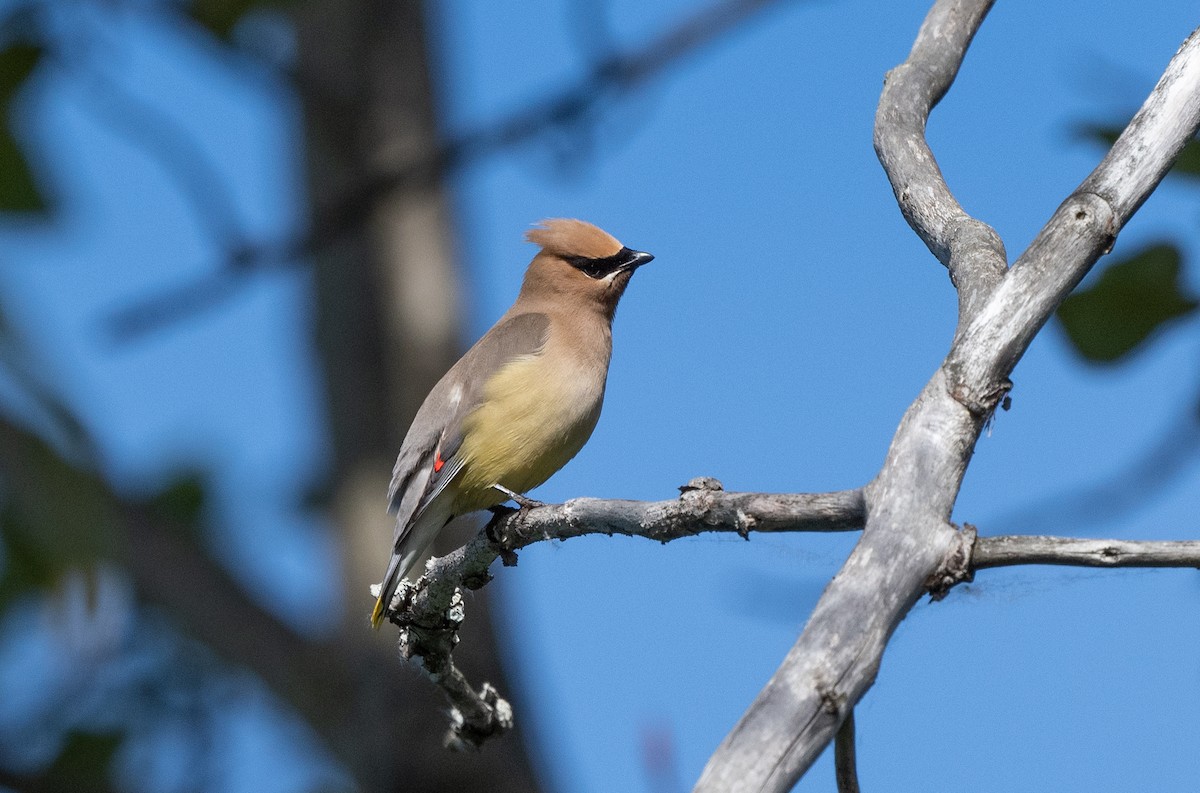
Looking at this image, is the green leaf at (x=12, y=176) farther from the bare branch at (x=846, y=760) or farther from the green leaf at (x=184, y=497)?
the green leaf at (x=184, y=497)

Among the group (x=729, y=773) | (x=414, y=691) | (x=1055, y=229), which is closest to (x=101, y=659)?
Answer: (x=729, y=773)

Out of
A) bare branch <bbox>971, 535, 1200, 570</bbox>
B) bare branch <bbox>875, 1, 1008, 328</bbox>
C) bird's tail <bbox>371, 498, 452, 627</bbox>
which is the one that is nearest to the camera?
bare branch <bbox>971, 535, 1200, 570</bbox>

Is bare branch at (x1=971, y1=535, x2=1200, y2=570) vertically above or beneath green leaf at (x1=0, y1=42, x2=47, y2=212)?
beneath

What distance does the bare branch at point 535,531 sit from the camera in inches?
73.9

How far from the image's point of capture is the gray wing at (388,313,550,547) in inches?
155

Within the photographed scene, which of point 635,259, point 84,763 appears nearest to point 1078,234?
point 635,259

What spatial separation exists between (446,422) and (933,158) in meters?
1.83

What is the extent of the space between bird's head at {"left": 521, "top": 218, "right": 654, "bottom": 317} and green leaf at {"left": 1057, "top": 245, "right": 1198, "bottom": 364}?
2.40m

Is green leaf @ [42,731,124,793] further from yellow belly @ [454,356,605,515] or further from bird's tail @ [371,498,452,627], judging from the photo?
yellow belly @ [454,356,605,515]

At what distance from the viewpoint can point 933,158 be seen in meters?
2.65

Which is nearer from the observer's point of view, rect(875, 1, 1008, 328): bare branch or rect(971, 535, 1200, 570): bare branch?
rect(971, 535, 1200, 570): bare branch

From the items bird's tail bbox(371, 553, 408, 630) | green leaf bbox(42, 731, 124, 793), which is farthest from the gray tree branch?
green leaf bbox(42, 731, 124, 793)

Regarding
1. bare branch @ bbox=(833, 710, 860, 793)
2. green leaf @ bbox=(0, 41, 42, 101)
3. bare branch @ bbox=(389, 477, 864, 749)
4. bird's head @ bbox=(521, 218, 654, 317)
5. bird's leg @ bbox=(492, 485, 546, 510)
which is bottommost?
bare branch @ bbox=(833, 710, 860, 793)

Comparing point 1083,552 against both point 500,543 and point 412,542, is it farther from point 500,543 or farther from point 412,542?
point 412,542
